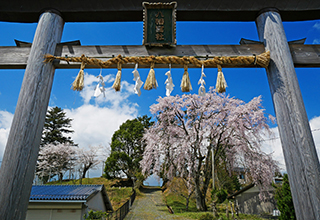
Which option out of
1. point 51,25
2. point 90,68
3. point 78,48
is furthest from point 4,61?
point 90,68

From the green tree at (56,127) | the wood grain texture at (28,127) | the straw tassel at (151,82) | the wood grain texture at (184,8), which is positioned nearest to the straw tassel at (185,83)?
the straw tassel at (151,82)

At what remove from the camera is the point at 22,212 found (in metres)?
1.51

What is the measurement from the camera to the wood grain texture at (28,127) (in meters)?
1.48

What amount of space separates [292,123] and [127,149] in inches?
589

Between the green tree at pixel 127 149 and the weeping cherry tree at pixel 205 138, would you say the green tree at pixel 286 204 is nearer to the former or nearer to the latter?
the weeping cherry tree at pixel 205 138

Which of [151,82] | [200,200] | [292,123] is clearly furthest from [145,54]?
[200,200]

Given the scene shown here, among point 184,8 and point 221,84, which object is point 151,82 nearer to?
point 221,84

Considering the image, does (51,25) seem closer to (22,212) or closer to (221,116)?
(22,212)

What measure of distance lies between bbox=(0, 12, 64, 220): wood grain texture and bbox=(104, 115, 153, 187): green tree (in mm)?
12773

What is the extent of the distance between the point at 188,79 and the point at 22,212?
1845 mm

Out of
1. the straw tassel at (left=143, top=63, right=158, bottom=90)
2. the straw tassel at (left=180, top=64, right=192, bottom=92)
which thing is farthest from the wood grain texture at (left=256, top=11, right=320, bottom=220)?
the straw tassel at (left=143, top=63, right=158, bottom=90)

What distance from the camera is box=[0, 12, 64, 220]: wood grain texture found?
148 centimetres

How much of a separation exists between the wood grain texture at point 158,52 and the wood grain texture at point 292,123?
9 cm

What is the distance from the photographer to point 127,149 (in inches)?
617
